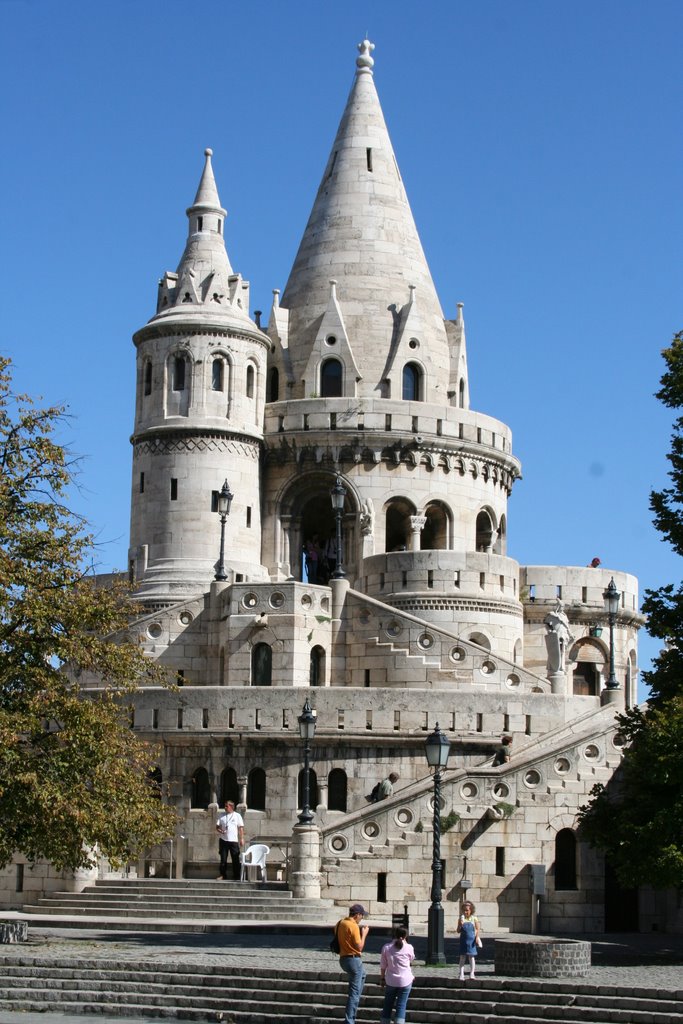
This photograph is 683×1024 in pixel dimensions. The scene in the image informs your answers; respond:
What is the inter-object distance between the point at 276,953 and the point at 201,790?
12.6 metres

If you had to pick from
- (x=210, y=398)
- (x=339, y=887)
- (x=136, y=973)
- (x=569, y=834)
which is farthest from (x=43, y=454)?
(x=210, y=398)

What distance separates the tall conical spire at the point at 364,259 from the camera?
5200 centimetres

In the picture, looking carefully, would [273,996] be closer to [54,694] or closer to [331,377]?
[54,694]

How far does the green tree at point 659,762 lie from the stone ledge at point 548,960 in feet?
13.9

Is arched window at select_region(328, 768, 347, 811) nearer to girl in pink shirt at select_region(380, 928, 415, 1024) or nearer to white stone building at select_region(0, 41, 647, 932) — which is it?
white stone building at select_region(0, 41, 647, 932)

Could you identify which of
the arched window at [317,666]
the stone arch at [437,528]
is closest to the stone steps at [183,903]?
the arched window at [317,666]

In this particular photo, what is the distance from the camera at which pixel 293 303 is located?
2103 inches

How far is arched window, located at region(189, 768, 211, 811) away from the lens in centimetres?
3959

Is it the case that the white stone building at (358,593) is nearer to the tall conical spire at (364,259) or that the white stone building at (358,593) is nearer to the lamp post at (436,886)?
the tall conical spire at (364,259)

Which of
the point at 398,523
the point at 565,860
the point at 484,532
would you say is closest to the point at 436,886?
the point at 565,860

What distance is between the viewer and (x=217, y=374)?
48125 mm

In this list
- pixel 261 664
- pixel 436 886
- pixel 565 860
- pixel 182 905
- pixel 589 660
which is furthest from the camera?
pixel 589 660

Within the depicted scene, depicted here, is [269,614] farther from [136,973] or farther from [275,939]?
[136,973]

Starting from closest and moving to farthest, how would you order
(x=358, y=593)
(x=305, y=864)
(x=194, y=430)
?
(x=305, y=864)
(x=358, y=593)
(x=194, y=430)
